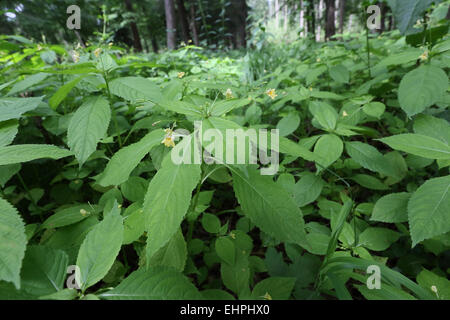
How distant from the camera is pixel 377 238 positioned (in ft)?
3.87

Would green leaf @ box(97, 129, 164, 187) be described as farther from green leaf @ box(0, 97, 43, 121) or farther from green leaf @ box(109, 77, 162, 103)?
green leaf @ box(0, 97, 43, 121)

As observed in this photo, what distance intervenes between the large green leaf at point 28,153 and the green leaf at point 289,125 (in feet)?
4.46

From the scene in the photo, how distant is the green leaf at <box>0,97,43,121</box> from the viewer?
98cm

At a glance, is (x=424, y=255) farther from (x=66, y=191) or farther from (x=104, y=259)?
(x=66, y=191)

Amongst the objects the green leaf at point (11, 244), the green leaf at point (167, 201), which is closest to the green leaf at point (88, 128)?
the green leaf at point (11, 244)

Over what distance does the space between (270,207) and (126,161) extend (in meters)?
0.55

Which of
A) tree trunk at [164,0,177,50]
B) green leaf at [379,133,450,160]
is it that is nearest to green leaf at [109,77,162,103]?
green leaf at [379,133,450,160]

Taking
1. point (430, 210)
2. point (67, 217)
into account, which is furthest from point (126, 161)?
point (430, 210)

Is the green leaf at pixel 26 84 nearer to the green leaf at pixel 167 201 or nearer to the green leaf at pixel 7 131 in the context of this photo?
the green leaf at pixel 7 131

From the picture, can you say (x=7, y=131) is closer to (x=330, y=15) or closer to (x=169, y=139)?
(x=169, y=139)

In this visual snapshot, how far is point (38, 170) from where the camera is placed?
171cm

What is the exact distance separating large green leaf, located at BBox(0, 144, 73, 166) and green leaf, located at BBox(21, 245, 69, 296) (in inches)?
12.0

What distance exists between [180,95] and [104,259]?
1007 mm
